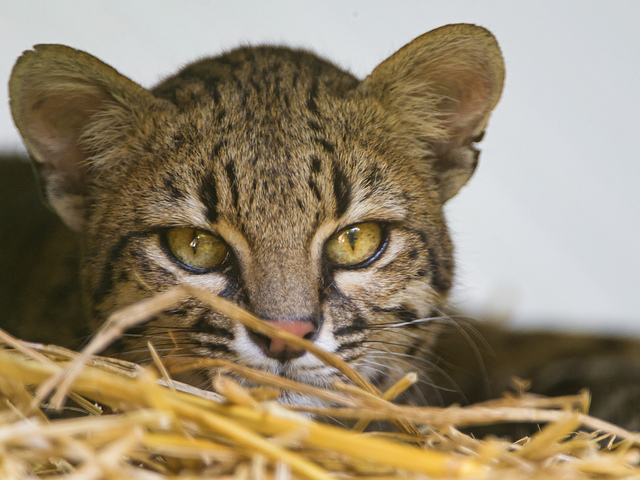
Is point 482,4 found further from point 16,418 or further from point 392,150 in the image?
point 16,418

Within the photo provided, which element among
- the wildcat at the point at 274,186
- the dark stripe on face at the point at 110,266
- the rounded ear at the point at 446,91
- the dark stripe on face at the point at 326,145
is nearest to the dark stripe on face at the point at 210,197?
the wildcat at the point at 274,186

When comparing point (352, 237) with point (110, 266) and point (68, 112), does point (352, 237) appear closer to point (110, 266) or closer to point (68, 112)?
point (110, 266)

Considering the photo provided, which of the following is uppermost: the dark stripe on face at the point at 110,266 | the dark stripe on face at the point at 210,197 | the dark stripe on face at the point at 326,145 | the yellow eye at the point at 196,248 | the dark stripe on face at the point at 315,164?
the dark stripe on face at the point at 326,145

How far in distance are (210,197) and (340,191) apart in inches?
17.4

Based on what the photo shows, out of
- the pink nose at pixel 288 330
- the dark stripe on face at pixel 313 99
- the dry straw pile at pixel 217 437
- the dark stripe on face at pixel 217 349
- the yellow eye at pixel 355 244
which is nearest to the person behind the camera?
the dry straw pile at pixel 217 437

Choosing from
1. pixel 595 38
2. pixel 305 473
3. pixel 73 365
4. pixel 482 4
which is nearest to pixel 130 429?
pixel 73 365

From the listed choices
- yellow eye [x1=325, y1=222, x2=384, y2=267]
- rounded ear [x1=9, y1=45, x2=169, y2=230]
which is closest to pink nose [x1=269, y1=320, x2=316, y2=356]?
yellow eye [x1=325, y1=222, x2=384, y2=267]

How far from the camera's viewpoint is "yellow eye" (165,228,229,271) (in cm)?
221

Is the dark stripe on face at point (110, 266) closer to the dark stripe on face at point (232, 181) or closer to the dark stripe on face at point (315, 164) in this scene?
the dark stripe on face at point (232, 181)

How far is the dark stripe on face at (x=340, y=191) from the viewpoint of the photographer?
7.38ft

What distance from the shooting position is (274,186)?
2152 millimetres

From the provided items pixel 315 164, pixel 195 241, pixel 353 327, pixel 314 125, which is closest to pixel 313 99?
pixel 314 125

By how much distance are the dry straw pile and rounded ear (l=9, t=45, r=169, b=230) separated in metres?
1.08

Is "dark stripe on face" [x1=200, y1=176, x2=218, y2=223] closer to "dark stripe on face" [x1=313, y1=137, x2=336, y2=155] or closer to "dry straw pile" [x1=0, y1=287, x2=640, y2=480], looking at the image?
"dark stripe on face" [x1=313, y1=137, x2=336, y2=155]
